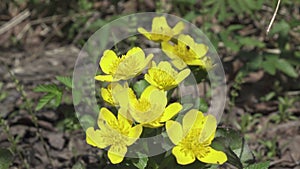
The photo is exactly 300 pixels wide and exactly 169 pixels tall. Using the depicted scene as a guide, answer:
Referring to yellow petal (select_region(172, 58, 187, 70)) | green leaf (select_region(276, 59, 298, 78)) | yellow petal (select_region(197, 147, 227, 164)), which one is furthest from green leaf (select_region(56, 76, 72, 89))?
green leaf (select_region(276, 59, 298, 78))

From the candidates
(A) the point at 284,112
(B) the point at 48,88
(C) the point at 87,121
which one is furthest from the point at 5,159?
(A) the point at 284,112

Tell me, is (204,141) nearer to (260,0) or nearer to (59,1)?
(260,0)

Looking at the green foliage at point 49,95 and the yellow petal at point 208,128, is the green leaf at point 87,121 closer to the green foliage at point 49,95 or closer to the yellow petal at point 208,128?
the green foliage at point 49,95

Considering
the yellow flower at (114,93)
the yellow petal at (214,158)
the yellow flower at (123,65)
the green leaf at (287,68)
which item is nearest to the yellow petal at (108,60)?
the yellow flower at (123,65)

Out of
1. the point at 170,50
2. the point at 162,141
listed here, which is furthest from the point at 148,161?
the point at 170,50

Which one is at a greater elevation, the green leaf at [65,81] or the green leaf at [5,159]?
the green leaf at [65,81]

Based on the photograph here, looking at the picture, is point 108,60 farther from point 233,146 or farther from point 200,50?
point 233,146

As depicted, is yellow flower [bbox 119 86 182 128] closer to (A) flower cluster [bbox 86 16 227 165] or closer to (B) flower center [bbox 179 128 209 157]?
(A) flower cluster [bbox 86 16 227 165]
